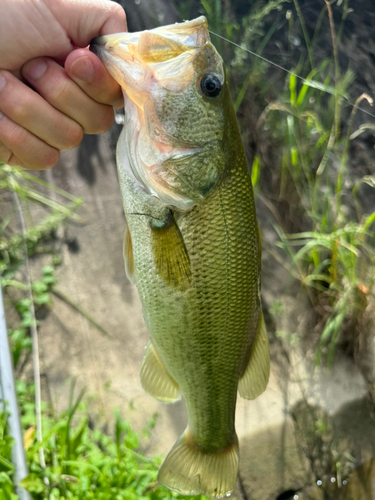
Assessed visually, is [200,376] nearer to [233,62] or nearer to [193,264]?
[193,264]

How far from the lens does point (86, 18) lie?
0.99 m

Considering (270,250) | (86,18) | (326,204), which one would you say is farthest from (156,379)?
(270,250)

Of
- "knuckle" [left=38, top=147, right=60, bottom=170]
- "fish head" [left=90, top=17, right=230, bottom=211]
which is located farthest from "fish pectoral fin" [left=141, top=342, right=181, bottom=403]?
"knuckle" [left=38, top=147, right=60, bottom=170]

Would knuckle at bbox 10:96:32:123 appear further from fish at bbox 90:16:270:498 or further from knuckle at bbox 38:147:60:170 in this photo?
fish at bbox 90:16:270:498

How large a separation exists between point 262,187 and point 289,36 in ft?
3.34

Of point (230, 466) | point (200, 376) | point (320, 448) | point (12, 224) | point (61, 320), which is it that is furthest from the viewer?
point (12, 224)

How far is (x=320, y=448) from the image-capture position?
96.3 inches

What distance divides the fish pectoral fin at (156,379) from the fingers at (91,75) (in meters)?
0.67

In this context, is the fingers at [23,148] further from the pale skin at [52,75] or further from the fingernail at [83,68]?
the fingernail at [83,68]

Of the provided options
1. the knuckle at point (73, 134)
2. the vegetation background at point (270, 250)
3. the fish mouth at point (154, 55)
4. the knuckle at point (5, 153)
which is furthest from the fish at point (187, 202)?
the vegetation background at point (270, 250)

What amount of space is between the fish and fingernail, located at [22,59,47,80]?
0.18m

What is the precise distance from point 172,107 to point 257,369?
736 mm

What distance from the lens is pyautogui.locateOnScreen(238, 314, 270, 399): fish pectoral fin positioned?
3.79 ft

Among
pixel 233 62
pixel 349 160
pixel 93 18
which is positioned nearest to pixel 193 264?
pixel 93 18
